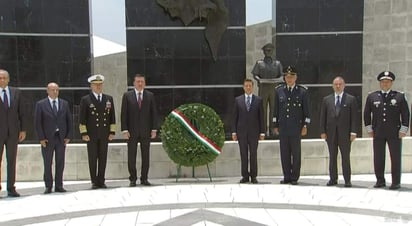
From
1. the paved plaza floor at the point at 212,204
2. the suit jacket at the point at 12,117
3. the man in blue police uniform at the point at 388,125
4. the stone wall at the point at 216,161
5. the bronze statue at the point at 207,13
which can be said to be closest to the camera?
→ the paved plaza floor at the point at 212,204

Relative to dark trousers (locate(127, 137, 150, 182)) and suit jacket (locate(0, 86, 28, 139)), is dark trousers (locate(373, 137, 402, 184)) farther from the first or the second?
suit jacket (locate(0, 86, 28, 139))

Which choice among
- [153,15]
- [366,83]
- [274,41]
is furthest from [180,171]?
[366,83]

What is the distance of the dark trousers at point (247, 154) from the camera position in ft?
22.3

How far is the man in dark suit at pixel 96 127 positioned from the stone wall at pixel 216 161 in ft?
2.00

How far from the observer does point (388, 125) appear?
252 inches

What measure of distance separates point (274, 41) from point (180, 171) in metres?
4.86

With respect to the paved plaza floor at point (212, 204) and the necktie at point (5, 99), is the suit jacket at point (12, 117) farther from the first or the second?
the paved plaza floor at point (212, 204)

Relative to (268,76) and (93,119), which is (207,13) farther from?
(93,119)

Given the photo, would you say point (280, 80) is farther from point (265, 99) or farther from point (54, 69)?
point (54, 69)

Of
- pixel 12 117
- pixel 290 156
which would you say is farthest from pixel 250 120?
pixel 12 117

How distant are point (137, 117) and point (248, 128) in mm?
1629

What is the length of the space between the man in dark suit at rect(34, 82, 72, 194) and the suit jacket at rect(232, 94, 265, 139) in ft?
8.07

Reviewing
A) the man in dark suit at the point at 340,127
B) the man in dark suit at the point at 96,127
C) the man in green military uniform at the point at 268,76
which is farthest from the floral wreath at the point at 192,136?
the man in green military uniform at the point at 268,76

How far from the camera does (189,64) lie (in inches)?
399
